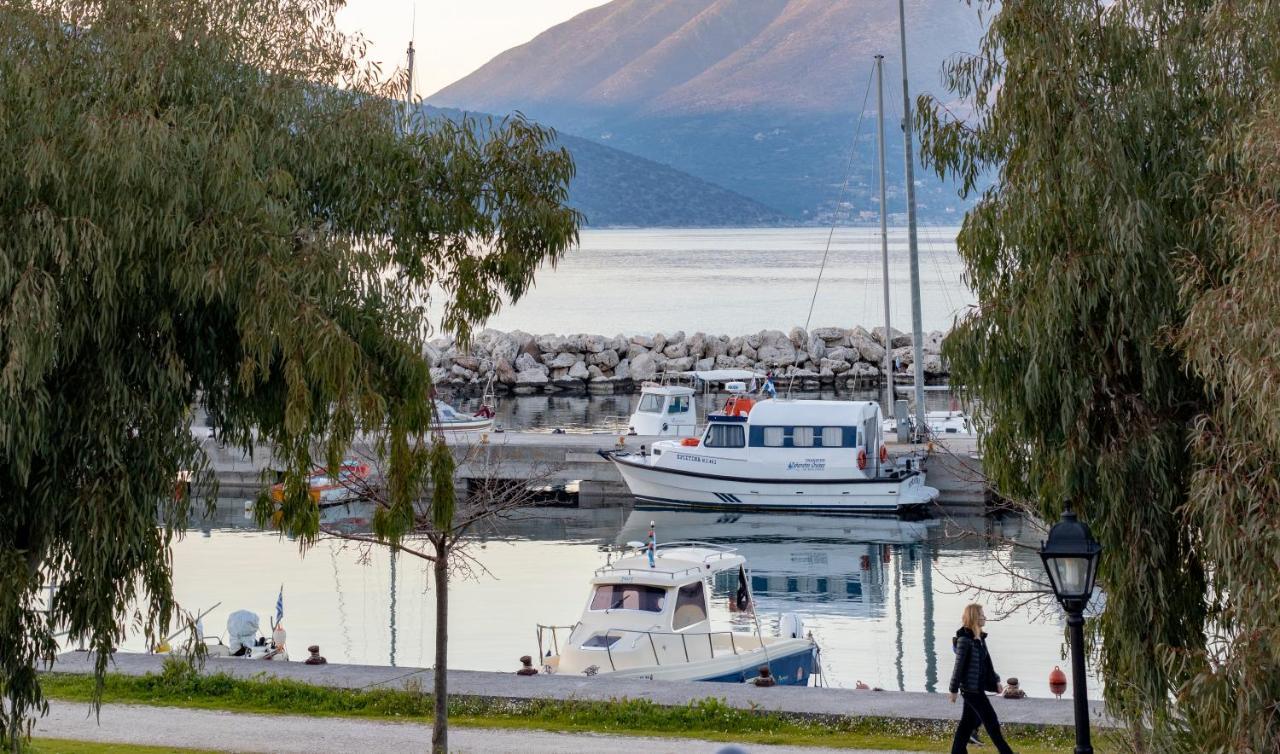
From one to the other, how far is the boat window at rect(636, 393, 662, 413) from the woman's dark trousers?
33.8m

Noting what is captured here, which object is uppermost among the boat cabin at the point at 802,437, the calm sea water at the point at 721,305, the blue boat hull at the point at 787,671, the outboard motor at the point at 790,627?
the calm sea water at the point at 721,305

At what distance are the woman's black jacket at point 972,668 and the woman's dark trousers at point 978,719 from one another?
77 millimetres

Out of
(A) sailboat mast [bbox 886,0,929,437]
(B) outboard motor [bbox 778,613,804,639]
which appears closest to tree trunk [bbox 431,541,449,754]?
(B) outboard motor [bbox 778,613,804,639]

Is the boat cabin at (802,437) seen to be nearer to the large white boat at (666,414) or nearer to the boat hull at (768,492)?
the boat hull at (768,492)

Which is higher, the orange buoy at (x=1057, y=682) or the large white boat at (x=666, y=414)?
the large white boat at (x=666, y=414)

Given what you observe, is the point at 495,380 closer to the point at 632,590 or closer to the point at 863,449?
the point at 863,449

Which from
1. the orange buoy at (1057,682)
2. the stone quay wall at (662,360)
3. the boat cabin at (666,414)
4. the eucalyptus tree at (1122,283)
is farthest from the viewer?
the stone quay wall at (662,360)

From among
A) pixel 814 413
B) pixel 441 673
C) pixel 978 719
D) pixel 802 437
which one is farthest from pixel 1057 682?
pixel 814 413

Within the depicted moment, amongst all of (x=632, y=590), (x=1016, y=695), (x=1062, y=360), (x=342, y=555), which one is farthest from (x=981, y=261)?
(x=342, y=555)

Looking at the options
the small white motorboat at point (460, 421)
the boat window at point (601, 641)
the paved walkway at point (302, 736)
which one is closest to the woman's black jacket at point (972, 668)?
the paved walkway at point (302, 736)

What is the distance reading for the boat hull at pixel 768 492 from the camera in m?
38.2

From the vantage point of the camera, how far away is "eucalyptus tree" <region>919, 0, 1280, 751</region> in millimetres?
10688

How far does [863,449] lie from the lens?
38875 mm

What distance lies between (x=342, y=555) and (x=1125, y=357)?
2712 centimetres
